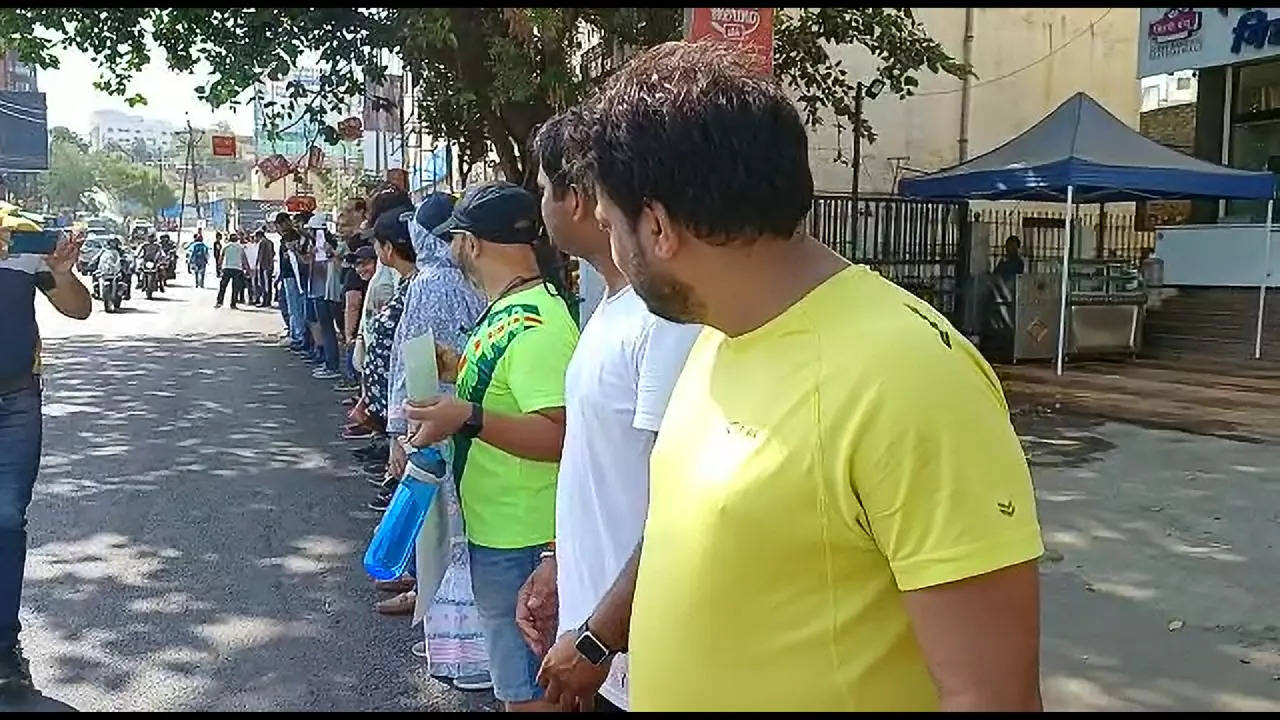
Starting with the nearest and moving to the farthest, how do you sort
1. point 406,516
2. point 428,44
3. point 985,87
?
point 406,516 → point 428,44 → point 985,87

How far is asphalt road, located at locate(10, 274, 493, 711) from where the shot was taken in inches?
168

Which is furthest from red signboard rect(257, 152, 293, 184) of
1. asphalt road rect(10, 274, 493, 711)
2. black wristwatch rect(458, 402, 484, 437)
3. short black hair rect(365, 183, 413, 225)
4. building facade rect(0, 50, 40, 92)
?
building facade rect(0, 50, 40, 92)

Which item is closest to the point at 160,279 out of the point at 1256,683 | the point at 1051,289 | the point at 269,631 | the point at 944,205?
the point at 944,205

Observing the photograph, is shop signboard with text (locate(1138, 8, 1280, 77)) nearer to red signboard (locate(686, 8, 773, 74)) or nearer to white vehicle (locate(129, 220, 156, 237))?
red signboard (locate(686, 8, 773, 74))

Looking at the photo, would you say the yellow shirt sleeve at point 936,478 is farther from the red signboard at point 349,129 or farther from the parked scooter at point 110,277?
the parked scooter at point 110,277

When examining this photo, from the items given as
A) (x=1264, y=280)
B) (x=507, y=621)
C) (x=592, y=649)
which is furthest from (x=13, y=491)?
(x=1264, y=280)

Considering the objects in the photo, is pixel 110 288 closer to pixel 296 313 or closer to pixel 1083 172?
pixel 296 313

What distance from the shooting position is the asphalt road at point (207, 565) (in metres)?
4.27

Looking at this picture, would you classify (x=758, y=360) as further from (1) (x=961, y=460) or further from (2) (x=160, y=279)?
(2) (x=160, y=279)

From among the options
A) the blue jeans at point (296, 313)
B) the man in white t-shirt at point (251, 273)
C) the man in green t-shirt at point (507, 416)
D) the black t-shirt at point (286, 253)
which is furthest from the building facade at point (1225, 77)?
the man in white t-shirt at point (251, 273)

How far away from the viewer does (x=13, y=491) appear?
13.9 feet

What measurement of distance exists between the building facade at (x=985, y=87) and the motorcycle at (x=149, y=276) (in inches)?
712

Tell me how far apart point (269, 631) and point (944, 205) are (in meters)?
13.3

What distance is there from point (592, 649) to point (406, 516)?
130 cm
